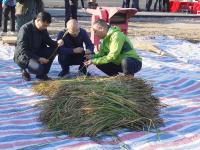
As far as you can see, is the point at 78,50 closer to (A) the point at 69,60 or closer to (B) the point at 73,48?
(B) the point at 73,48

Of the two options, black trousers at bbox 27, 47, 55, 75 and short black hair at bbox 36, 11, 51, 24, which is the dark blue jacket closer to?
black trousers at bbox 27, 47, 55, 75

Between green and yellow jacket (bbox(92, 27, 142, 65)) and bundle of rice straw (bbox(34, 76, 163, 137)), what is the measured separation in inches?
29.3

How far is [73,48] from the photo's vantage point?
5.60m

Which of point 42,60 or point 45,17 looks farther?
point 42,60

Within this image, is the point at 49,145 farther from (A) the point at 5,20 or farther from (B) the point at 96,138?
(A) the point at 5,20

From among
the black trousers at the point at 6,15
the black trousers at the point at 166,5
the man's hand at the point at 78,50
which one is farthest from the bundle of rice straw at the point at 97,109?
the black trousers at the point at 166,5

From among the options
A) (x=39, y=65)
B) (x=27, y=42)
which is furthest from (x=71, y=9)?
(x=39, y=65)

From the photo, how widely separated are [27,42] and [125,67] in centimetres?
114

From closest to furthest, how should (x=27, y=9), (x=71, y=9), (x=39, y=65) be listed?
(x=39, y=65) < (x=27, y=9) < (x=71, y=9)

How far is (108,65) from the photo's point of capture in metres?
5.31

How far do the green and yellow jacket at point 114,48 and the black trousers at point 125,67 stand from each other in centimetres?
7

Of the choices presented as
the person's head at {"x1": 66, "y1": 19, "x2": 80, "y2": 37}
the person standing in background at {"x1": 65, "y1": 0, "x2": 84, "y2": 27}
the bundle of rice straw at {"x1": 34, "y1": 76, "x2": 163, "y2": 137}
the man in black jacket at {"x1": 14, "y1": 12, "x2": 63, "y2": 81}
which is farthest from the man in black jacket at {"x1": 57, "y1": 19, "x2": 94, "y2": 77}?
the person standing in background at {"x1": 65, "y1": 0, "x2": 84, "y2": 27}

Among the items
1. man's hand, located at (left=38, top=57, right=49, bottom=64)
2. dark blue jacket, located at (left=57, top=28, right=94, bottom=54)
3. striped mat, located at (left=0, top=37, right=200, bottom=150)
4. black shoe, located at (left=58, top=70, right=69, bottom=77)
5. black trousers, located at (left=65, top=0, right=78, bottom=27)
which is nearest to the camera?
striped mat, located at (left=0, top=37, right=200, bottom=150)

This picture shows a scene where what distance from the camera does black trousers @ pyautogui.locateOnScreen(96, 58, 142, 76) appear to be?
5.06 meters
